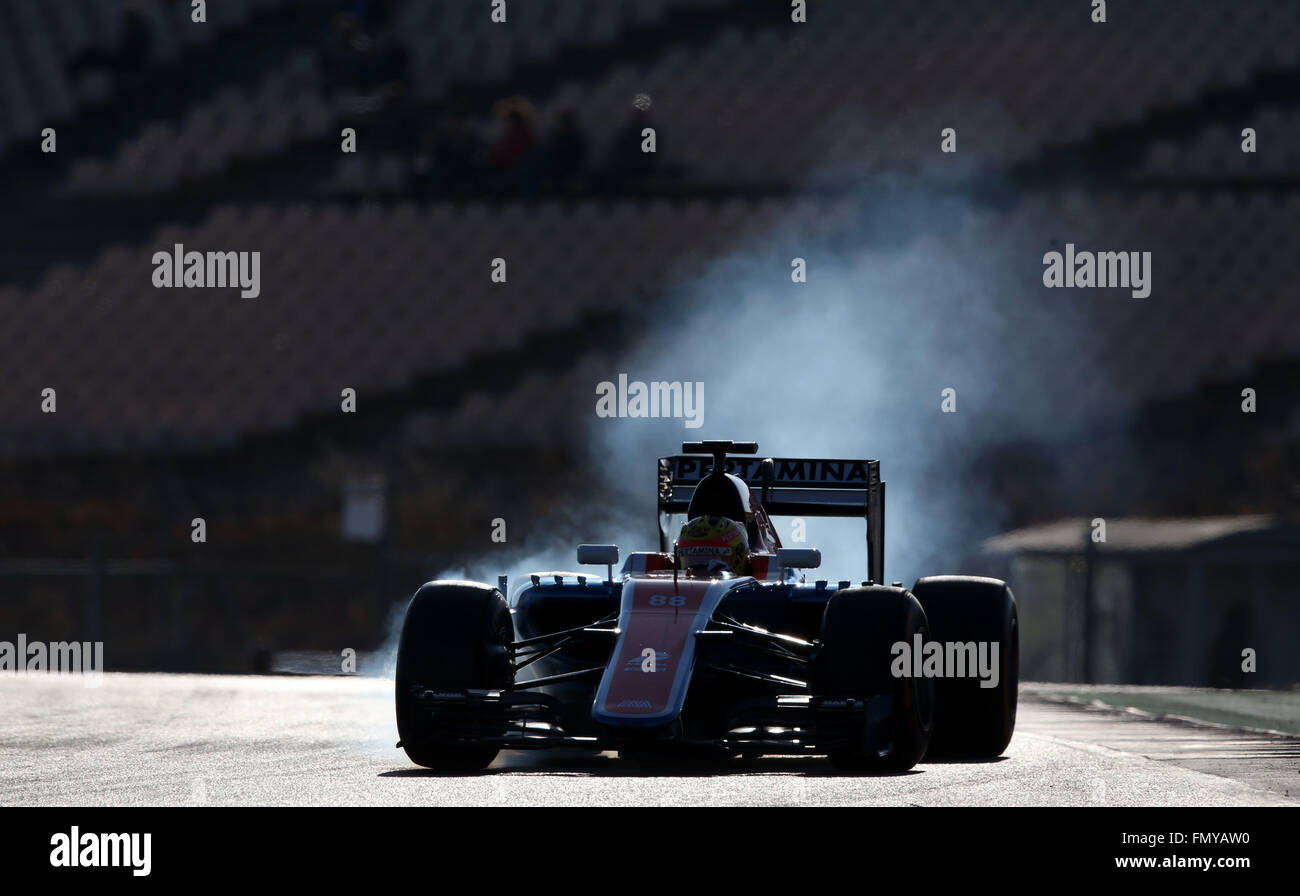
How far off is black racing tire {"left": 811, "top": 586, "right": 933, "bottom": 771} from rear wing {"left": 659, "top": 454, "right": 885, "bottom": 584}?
2747 mm

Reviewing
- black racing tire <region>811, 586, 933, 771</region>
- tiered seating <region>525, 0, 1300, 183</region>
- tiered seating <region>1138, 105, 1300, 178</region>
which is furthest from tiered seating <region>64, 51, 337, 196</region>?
black racing tire <region>811, 586, 933, 771</region>

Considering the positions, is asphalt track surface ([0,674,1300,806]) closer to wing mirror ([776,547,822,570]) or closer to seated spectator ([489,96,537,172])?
wing mirror ([776,547,822,570])

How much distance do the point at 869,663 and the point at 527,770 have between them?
1.70 metres

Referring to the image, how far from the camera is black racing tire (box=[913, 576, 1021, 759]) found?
9680 mm

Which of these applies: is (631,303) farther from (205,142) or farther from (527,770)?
(527,770)

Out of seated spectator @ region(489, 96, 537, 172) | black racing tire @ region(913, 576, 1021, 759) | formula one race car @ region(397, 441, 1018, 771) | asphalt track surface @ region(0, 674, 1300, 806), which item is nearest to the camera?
asphalt track surface @ region(0, 674, 1300, 806)

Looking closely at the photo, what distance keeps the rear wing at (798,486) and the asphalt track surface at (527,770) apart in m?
1.56

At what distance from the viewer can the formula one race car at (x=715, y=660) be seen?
27.8 feet

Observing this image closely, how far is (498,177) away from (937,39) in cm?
699

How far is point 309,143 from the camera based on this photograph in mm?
26047

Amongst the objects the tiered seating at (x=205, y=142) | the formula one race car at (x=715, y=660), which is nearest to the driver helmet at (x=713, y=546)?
the formula one race car at (x=715, y=660)

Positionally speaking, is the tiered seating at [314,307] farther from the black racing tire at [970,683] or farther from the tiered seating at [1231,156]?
the black racing tire at [970,683]
